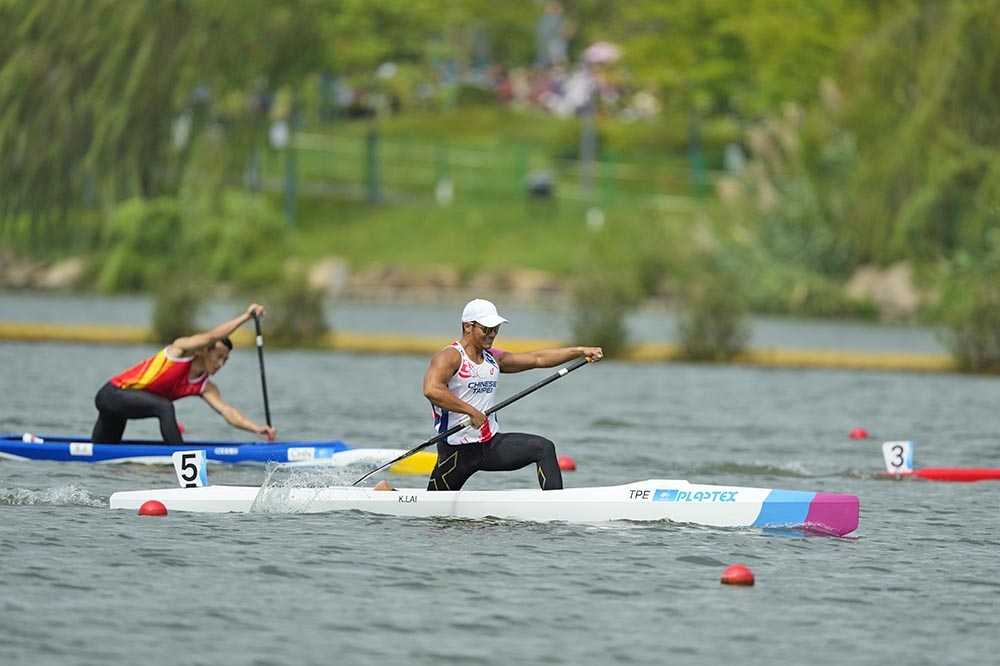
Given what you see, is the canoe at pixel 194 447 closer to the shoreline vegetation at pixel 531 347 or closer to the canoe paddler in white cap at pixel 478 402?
the canoe paddler in white cap at pixel 478 402

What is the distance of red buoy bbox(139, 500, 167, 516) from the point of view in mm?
15312

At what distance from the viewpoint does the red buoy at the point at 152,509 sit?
15.3m

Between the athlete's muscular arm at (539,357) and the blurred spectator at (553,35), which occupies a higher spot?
the blurred spectator at (553,35)

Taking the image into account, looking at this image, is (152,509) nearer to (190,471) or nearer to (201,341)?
(190,471)

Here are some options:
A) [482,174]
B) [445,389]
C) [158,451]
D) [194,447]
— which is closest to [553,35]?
[482,174]

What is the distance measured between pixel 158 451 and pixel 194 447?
21.1 inches

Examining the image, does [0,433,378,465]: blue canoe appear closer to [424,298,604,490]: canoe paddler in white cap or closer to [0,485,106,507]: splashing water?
[0,485,106,507]: splashing water

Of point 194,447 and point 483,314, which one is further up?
point 483,314

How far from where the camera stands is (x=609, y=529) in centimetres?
1495

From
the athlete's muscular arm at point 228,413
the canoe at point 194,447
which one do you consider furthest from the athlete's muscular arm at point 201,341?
the canoe at point 194,447

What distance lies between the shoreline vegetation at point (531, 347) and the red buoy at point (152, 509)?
48.8ft

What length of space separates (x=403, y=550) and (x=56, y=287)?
40.7 m

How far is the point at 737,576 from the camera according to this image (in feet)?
42.1

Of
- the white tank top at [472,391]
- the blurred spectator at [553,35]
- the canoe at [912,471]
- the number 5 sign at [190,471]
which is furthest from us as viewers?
the blurred spectator at [553,35]
